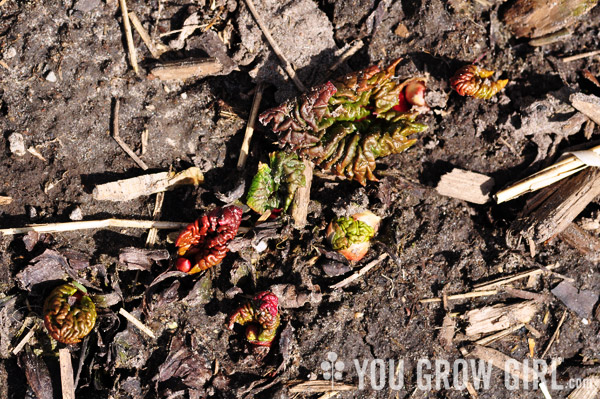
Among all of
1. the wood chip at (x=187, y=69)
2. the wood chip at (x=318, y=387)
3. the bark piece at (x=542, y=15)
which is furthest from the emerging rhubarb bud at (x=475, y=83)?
the wood chip at (x=318, y=387)

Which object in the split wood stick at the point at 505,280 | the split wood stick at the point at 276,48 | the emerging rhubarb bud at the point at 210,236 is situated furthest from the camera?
the split wood stick at the point at 505,280

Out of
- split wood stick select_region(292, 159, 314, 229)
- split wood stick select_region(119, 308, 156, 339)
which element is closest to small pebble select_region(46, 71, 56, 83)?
split wood stick select_region(119, 308, 156, 339)

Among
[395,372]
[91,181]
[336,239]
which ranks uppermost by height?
[91,181]

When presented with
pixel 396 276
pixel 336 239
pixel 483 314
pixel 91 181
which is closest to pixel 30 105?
pixel 91 181

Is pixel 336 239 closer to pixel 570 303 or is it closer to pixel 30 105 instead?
pixel 570 303

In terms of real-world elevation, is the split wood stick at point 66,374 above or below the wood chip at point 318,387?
above

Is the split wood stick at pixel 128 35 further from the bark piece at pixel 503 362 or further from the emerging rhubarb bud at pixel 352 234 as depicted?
the bark piece at pixel 503 362
